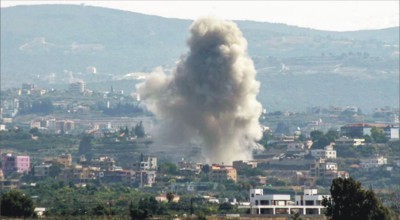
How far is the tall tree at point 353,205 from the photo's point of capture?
201 feet

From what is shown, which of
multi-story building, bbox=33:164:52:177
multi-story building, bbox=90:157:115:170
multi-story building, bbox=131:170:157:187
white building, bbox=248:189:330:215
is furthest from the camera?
multi-story building, bbox=90:157:115:170

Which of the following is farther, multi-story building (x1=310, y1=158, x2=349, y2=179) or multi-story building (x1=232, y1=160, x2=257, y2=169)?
multi-story building (x1=310, y1=158, x2=349, y2=179)

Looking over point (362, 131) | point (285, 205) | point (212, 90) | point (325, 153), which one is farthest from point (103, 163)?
point (285, 205)

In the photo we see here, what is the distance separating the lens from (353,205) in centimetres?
6141

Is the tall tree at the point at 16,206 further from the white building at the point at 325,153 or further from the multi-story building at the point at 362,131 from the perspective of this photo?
the multi-story building at the point at 362,131

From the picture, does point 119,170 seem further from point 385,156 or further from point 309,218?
point 309,218

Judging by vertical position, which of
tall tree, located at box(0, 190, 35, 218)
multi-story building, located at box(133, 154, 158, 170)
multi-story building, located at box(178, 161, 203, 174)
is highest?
multi-story building, located at box(133, 154, 158, 170)

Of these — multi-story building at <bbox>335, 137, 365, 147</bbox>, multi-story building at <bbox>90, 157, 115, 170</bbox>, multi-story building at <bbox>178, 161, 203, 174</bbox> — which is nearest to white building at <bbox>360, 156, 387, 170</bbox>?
multi-story building at <bbox>335, 137, 365, 147</bbox>

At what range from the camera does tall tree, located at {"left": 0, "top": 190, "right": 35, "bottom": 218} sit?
74.8m

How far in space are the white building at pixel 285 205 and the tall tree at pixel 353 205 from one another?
22.0 m

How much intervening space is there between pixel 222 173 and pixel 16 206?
4942cm

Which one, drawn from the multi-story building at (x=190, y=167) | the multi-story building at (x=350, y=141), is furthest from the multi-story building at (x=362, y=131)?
the multi-story building at (x=190, y=167)

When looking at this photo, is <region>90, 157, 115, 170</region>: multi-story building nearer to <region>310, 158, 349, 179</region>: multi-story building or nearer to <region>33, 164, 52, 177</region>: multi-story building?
<region>33, 164, 52, 177</region>: multi-story building

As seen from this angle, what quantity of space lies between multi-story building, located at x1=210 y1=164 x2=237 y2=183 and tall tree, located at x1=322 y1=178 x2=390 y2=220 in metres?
62.0
